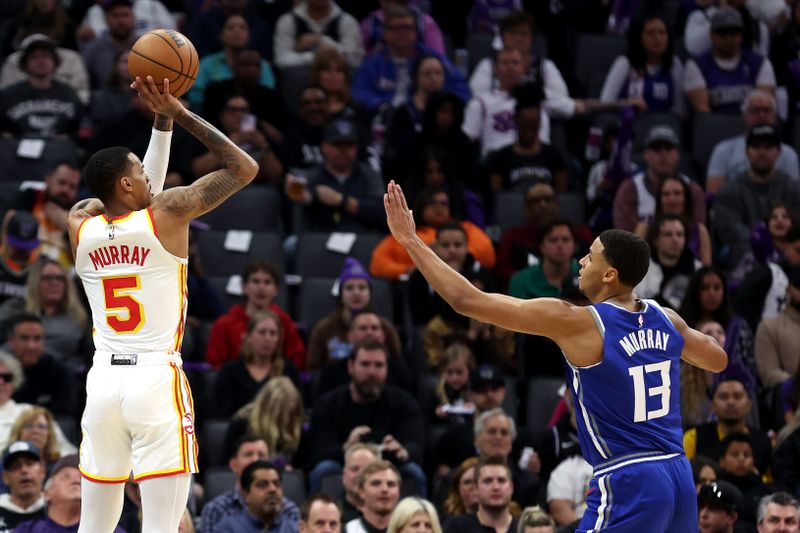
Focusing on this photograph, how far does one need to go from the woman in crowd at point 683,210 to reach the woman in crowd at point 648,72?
2.29 m

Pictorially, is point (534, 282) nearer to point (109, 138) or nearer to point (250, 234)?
point (250, 234)

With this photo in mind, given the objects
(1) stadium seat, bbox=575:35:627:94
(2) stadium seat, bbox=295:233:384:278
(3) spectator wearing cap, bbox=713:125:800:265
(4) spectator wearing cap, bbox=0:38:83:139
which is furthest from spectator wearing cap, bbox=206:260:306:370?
(1) stadium seat, bbox=575:35:627:94

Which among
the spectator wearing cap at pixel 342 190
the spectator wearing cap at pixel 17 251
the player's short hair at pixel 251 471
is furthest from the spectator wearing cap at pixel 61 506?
the spectator wearing cap at pixel 342 190

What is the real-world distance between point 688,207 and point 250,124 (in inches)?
171

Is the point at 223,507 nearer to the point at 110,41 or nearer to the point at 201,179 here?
the point at 201,179

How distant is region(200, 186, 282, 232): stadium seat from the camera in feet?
48.9

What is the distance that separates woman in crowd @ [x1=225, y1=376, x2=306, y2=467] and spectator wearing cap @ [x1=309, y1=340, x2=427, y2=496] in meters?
0.19

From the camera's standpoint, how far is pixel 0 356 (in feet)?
40.5

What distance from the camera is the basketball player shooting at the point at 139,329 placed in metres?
7.55

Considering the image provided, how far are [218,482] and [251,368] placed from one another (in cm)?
136

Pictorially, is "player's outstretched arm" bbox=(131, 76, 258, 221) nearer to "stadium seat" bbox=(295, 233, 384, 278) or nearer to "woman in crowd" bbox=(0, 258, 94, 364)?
"woman in crowd" bbox=(0, 258, 94, 364)

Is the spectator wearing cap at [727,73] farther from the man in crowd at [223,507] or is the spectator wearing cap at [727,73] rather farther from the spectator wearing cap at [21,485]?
the spectator wearing cap at [21,485]

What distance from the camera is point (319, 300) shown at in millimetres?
14078

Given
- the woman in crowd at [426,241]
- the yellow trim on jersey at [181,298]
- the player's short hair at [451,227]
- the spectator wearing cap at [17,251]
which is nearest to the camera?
the yellow trim on jersey at [181,298]
